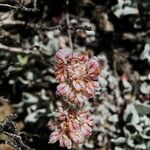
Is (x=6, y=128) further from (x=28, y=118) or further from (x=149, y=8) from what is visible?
(x=149, y=8)

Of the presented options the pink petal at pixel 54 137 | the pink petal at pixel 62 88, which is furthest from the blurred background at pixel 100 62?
the pink petal at pixel 62 88

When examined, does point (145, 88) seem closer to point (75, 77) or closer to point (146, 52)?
point (146, 52)

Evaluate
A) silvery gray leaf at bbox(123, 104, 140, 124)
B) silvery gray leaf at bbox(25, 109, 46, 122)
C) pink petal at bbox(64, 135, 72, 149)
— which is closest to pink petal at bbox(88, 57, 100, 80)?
pink petal at bbox(64, 135, 72, 149)

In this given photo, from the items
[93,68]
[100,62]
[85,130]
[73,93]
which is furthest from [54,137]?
[100,62]

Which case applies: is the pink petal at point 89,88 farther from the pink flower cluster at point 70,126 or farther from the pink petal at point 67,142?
the pink petal at point 67,142

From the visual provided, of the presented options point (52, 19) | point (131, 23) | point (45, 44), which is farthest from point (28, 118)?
point (131, 23)

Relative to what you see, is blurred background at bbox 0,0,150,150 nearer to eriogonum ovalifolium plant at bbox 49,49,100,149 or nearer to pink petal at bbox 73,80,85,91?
eriogonum ovalifolium plant at bbox 49,49,100,149
